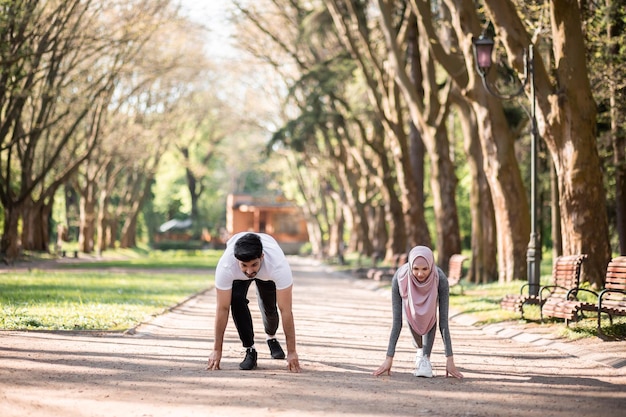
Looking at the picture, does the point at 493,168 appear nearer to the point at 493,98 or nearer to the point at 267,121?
the point at 493,98

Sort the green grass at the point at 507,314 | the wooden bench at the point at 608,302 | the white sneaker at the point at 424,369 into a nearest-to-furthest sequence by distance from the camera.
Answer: the white sneaker at the point at 424,369
the wooden bench at the point at 608,302
the green grass at the point at 507,314

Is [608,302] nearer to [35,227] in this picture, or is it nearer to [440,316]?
[440,316]

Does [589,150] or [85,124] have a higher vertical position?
[85,124]

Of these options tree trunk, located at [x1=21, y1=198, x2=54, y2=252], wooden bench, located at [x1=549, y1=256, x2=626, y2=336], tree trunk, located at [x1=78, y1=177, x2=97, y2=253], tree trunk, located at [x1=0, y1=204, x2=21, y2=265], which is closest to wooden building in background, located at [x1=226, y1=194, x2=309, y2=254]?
tree trunk, located at [x1=78, y1=177, x2=97, y2=253]

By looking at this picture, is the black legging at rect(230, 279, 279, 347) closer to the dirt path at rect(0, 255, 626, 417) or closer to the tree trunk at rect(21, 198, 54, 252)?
the dirt path at rect(0, 255, 626, 417)

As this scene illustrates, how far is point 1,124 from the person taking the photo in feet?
108

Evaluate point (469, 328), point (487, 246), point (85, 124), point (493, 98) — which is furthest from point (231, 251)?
point (85, 124)

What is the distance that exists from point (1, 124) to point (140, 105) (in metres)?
20.7

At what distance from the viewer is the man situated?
29.5 ft

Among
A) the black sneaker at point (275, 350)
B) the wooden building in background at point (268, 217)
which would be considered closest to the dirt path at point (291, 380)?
the black sneaker at point (275, 350)

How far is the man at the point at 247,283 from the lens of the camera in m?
8.98

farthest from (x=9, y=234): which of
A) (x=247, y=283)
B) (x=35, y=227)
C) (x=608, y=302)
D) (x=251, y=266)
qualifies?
(x=251, y=266)

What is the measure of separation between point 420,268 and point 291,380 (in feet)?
4.86

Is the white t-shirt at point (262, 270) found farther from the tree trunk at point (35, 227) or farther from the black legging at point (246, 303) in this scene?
the tree trunk at point (35, 227)
